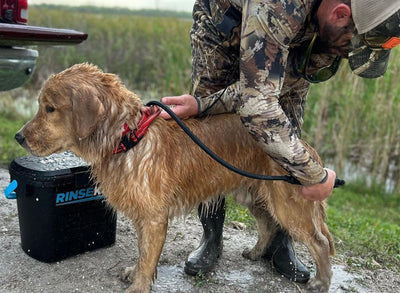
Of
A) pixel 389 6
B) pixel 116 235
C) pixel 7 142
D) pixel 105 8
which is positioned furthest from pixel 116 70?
pixel 389 6

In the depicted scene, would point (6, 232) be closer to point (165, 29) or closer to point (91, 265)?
point (91, 265)

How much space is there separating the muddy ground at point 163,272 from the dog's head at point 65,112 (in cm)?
94

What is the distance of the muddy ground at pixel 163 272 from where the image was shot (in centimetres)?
329

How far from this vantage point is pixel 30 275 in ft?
10.9

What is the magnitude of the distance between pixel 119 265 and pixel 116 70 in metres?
7.49

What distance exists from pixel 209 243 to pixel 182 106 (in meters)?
1.17

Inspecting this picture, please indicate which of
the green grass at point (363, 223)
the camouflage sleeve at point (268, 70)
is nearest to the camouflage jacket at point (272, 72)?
the camouflage sleeve at point (268, 70)

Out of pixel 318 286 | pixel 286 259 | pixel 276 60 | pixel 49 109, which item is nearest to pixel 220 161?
pixel 276 60

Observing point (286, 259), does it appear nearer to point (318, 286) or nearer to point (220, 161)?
point (318, 286)

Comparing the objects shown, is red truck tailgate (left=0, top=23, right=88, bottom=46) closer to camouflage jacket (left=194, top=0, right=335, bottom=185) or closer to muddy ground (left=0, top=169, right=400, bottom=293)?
muddy ground (left=0, top=169, right=400, bottom=293)

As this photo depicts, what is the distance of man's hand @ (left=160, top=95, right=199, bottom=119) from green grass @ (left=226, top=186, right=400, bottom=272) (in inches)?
71.5

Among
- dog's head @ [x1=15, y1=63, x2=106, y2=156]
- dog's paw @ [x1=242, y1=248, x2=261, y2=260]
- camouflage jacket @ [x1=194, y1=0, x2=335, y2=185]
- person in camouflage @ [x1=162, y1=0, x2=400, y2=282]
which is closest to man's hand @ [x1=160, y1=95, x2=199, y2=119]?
person in camouflage @ [x1=162, y1=0, x2=400, y2=282]

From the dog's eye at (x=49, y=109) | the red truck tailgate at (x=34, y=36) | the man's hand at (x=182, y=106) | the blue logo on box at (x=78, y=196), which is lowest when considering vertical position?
the blue logo on box at (x=78, y=196)

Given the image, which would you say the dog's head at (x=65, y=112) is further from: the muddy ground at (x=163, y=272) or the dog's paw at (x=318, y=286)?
the dog's paw at (x=318, y=286)
